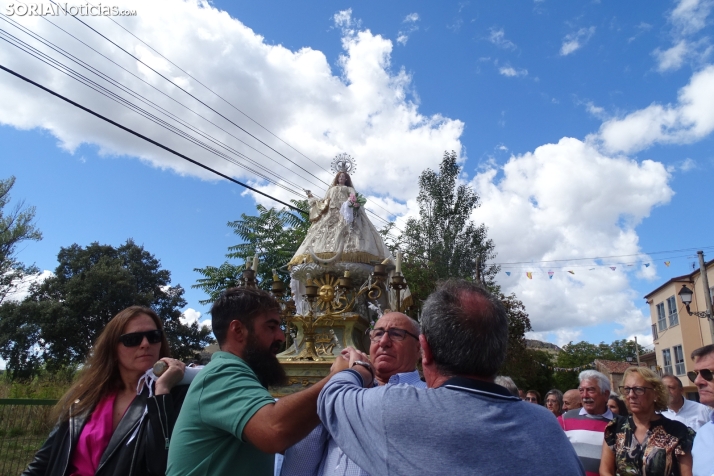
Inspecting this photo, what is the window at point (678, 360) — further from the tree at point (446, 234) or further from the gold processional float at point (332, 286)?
the gold processional float at point (332, 286)

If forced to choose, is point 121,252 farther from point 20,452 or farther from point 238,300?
point 238,300

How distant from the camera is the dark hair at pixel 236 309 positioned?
7.41ft

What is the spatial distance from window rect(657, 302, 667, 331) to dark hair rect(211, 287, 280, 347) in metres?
35.9

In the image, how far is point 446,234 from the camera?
2242 cm

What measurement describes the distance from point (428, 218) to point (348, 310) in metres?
15.1

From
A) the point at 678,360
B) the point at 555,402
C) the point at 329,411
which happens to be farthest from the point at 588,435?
the point at 678,360

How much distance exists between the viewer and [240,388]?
187cm

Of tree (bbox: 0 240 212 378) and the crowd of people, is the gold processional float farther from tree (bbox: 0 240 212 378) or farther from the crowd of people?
tree (bbox: 0 240 212 378)

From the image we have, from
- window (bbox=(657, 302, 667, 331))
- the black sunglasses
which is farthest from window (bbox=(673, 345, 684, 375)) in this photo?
the black sunglasses

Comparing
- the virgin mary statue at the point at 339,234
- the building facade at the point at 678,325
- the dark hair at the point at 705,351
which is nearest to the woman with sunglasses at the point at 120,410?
the dark hair at the point at 705,351

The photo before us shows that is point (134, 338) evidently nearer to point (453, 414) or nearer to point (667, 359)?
point (453, 414)

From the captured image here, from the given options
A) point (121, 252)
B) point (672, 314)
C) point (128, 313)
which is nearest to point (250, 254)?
point (121, 252)

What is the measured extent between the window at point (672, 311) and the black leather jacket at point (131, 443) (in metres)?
33.9

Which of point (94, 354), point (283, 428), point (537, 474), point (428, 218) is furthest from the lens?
point (428, 218)
